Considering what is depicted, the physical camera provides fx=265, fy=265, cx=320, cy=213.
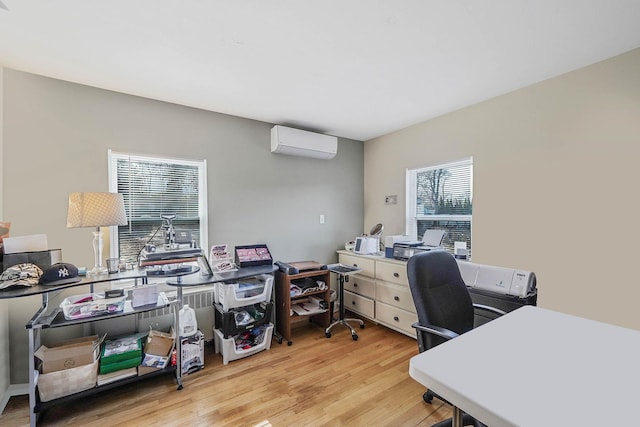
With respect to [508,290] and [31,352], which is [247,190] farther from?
[508,290]

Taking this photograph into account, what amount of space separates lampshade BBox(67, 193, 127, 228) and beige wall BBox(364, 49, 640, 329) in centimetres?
305

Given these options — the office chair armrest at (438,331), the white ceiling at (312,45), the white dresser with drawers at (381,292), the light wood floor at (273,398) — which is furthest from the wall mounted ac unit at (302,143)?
the office chair armrest at (438,331)

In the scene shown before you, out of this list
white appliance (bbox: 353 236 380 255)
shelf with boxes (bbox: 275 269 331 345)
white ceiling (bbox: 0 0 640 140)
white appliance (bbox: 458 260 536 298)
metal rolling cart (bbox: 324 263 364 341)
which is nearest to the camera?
white ceiling (bbox: 0 0 640 140)

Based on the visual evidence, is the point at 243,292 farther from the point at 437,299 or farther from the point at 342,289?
the point at 437,299

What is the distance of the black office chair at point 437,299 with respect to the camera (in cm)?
143

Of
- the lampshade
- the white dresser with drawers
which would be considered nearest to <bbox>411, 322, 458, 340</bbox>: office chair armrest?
the white dresser with drawers

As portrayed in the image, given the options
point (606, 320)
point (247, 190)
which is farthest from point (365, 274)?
point (606, 320)

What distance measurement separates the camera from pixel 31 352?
5.16 feet

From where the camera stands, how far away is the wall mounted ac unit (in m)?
2.94

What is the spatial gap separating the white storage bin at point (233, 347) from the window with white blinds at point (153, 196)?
3.03ft

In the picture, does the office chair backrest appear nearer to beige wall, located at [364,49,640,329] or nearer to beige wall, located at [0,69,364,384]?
beige wall, located at [364,49,640,329]

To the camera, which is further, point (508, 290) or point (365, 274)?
point (365, 274)

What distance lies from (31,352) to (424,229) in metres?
3.47

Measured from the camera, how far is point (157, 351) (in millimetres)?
2049
